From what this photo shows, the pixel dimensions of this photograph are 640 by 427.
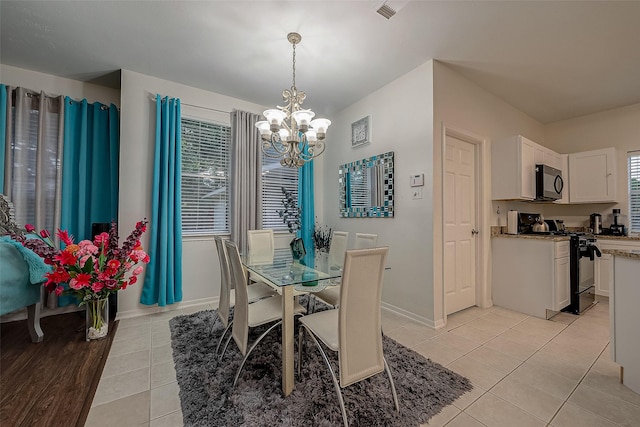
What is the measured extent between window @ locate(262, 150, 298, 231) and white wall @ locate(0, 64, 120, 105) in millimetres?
2032

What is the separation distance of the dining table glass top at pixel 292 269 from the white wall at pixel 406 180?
0.96 m

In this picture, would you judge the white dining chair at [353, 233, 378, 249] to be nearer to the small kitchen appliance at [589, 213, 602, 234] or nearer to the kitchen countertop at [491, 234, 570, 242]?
the kitchen countertop at [491, 234, 570, 242]

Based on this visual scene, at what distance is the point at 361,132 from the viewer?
3.48 meters

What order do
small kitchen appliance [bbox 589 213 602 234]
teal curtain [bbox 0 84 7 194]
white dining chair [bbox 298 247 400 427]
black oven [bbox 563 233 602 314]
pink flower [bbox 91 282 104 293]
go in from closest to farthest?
white dining chair [bbox 298 247 400 427], pink flower [bbox 91 282 104 293], teal curtain [bbox 0 84 7 194], black oven [bbox 563 233 602 314], small kitchen appliance [bbox 589 213 602 234]

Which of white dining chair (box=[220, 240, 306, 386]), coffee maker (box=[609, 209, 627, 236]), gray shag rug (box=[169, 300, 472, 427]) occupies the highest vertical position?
coffee maker (box=[609, 209, 627, 236])

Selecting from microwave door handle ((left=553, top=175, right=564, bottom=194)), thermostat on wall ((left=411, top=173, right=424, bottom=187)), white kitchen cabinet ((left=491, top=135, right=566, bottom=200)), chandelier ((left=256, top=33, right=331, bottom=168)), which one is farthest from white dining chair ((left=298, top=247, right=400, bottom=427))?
microwave door handle ((left=553, top=175, right=564, bottom=194))

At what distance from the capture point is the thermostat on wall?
269 centimetres

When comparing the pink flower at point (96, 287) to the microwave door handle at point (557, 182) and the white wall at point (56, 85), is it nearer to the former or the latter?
the white wall at point (56, 85)

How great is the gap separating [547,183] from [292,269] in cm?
361

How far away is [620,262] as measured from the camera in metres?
1.73

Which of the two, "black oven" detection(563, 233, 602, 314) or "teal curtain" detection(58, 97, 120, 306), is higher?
"teal curtain" detection(58, 97, 120, 306)

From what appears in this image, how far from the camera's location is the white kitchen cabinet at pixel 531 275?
2789 mm

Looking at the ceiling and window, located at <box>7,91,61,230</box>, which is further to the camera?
window, located at <box>7,91,61,230</box>

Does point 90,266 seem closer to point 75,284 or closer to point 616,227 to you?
point 75,284
